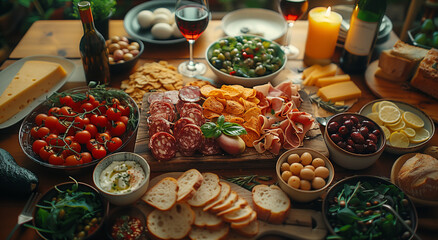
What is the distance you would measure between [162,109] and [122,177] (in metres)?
0.44

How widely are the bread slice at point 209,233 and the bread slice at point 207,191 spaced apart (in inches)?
3.7

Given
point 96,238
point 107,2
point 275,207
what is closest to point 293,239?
point 275,207

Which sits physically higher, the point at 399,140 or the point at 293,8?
the point at 293,8

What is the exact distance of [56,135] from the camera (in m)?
1.54

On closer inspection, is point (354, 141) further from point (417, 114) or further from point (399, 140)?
point (417, 114)

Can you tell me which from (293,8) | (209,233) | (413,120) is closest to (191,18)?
(293,8)

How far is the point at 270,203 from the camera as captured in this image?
4.36 ft

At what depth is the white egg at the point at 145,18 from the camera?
90.0 inches

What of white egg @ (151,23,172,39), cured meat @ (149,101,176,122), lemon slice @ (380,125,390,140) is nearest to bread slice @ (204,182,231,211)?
cured meat @ (149,101,176,122)

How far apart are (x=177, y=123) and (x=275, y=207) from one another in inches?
22.8

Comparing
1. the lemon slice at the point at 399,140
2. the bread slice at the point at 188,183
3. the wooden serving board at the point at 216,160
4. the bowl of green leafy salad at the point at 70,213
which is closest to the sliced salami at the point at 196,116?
the wooden serving board at the point at 216,160

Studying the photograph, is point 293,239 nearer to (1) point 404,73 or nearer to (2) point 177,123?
(2) point 177,123

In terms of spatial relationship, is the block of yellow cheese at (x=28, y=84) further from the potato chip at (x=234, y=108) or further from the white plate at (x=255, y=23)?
the white plate at (x=255, y=23)

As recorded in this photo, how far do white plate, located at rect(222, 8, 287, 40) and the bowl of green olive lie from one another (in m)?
0.32
